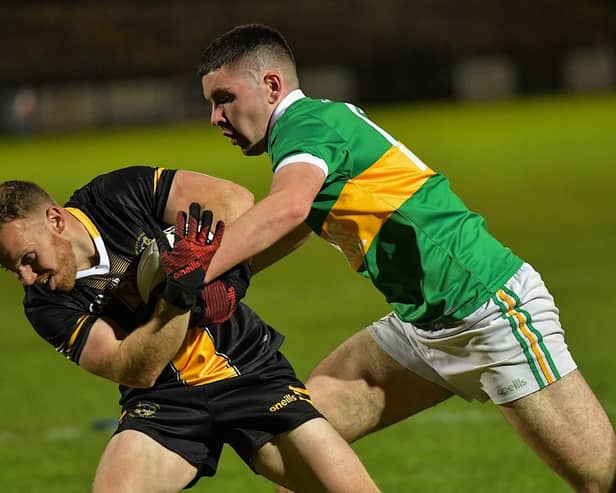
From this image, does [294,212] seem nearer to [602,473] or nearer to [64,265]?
[64,265]

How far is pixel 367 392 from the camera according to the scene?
16.7 feet

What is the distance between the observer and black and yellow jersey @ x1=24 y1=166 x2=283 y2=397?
4.43m

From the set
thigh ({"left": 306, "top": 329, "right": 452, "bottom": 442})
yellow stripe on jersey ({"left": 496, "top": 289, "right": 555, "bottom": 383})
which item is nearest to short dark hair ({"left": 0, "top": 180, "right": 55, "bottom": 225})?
thigh ({"left": 306, "top": 329, "right": 452, "bottom": 442})

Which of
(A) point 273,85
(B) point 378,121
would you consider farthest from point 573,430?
(B) point 378,121

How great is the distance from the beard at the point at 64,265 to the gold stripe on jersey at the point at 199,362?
485 millimetres

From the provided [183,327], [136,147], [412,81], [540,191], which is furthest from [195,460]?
Answer: [412,81]

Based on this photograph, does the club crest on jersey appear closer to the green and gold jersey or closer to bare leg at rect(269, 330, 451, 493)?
the green and gold jersey

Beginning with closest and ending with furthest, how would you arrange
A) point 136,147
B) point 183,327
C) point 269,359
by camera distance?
1. point 183,327
2. point 269,359
3. point 136,147

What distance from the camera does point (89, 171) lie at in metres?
20.8

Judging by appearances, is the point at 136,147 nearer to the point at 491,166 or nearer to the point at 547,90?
the point at 491,166

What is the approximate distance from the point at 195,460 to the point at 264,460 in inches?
10.1

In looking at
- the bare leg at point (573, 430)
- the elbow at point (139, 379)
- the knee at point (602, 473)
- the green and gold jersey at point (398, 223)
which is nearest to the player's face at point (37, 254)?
the elbow at point (139, 379)

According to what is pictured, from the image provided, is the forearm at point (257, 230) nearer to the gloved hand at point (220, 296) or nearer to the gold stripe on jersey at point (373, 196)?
the gloved hand at point (220, 296)

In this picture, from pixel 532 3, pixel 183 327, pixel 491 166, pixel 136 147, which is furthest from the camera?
pixel 532 3
